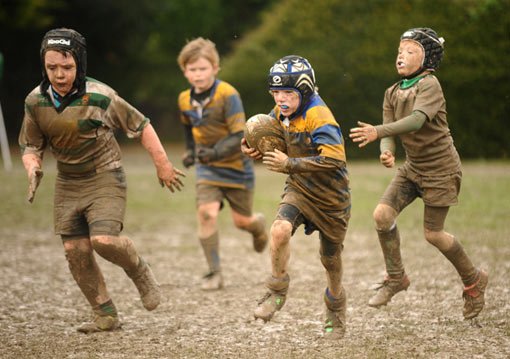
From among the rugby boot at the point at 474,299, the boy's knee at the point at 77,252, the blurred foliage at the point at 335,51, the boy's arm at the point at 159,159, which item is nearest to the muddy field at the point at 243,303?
the rugby boot at the point at 474,299

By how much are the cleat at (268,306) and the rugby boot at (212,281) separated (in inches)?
77.9

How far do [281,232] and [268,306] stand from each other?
0.49 metres

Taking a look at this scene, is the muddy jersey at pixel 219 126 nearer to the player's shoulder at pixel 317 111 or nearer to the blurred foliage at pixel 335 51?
the player's shoulder at pixel 317 111

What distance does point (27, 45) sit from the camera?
77.3ft

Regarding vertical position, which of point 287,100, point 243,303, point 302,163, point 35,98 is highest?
point 35,98

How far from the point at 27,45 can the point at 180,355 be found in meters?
21.7

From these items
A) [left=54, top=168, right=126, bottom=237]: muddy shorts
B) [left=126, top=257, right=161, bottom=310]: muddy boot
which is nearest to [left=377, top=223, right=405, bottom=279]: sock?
[left=126, top=257, right=161, bottom=310]: muddy boot

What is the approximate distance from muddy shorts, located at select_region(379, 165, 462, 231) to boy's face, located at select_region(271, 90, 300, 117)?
123cm

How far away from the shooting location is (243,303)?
5.67 metres

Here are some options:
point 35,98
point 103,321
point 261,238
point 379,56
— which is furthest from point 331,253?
point 379,56

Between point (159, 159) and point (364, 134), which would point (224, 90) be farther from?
point (364, 134)

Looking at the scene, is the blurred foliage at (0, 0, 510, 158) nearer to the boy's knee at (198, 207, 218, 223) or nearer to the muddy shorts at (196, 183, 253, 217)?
the muddy shorts at (196, 183, 253, 217)

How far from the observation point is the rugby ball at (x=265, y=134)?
14.4 ft

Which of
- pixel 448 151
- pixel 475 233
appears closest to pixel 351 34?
pixel 475 233
